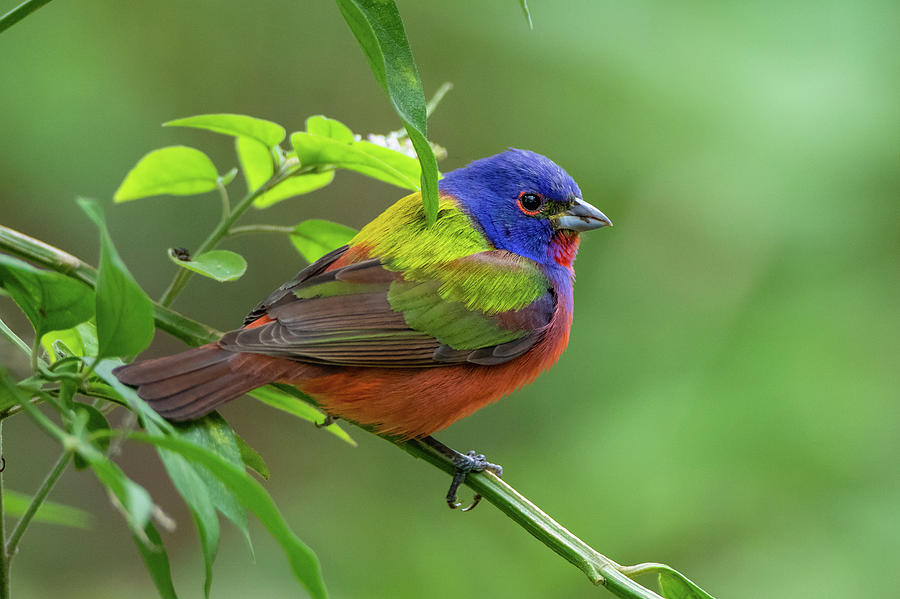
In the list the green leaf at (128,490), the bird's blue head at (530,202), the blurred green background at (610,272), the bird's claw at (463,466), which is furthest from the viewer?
the blurred green background at (610,272)

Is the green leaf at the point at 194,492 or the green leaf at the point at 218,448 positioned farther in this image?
the green leaf at the point at 218,448

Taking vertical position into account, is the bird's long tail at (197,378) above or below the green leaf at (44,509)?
above

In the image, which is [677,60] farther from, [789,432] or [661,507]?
[661,507]

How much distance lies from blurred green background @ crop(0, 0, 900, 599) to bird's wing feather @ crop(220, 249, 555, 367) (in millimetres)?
1304

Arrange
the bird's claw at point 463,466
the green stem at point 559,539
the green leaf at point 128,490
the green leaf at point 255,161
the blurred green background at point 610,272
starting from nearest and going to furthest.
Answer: the green leaf at point 128,490
the green stem at point 559,539
the green leaf at point 255,161
the bird's claw at point 463,466
the blurred green background at point 610,272

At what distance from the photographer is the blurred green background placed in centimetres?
443

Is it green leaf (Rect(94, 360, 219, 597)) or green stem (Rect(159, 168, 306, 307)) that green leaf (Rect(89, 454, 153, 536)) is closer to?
green leaf (Rect(94, 360, 219, 597))

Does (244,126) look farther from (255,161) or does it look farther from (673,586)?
(673,586)

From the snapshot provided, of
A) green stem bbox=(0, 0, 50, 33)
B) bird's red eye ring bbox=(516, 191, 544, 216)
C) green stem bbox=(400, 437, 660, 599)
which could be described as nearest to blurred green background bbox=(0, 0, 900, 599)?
bird's red eye ring bbox=(516, 191, 544, 216)

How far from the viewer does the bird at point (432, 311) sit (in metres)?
2.96

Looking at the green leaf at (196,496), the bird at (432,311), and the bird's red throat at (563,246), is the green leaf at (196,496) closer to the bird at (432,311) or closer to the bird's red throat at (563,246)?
the bird at (432,311)

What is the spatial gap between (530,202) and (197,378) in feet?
6.49

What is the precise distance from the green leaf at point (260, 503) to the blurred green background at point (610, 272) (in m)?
3.20

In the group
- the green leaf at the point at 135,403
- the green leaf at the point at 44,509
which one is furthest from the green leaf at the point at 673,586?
the green leaf at the point at 44,509
